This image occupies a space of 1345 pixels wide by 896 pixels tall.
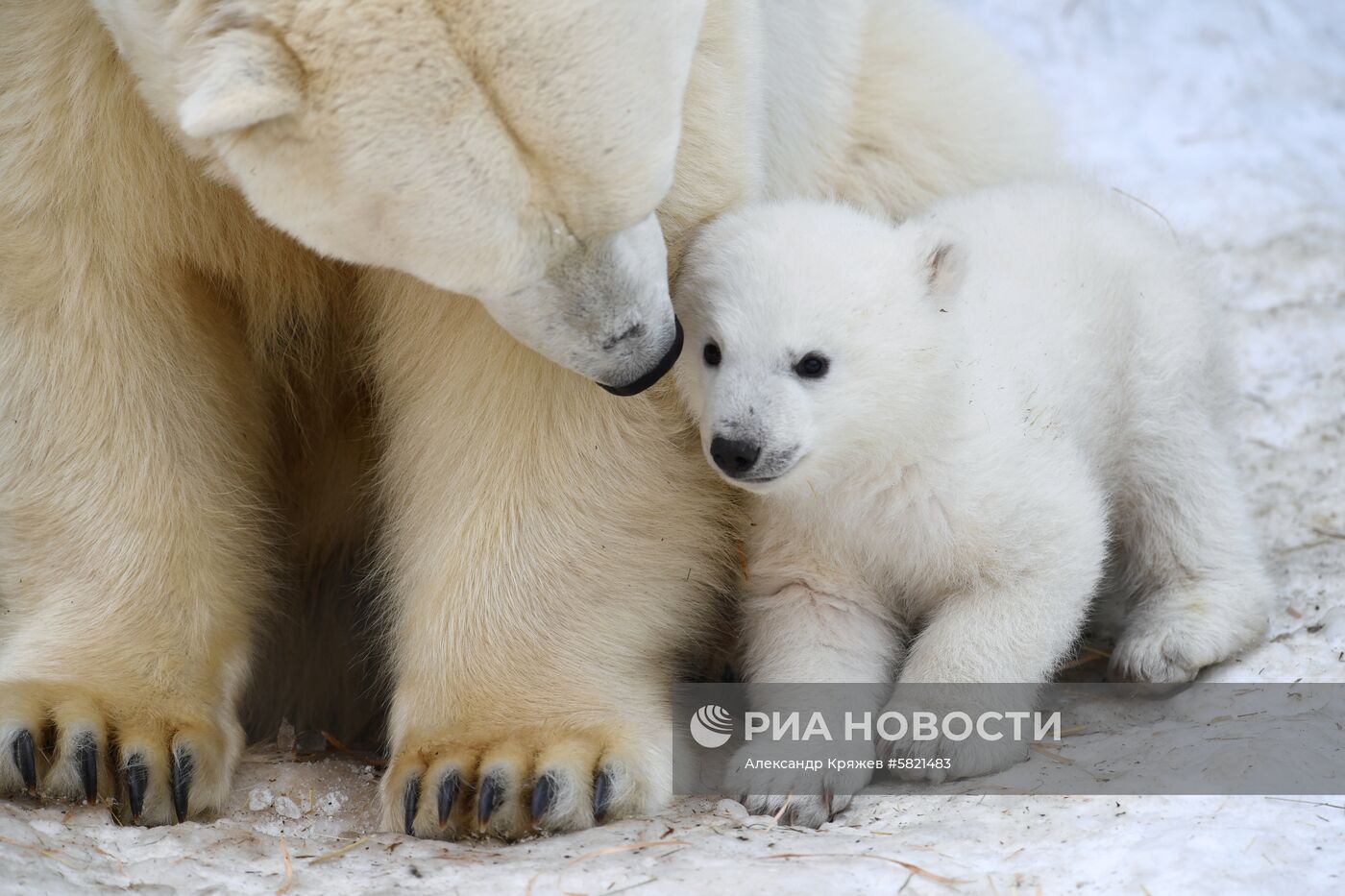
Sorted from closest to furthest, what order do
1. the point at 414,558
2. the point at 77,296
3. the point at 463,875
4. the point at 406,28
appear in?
the point at 406,28 < the point at 463,875 < the point at 77,296 < the point at 414,558

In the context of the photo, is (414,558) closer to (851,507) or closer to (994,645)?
(851,507)

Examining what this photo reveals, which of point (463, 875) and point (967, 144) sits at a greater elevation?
point (967, 144)

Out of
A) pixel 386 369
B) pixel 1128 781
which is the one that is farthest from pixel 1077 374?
pixel 386 369

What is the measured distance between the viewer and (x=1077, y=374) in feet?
9.37

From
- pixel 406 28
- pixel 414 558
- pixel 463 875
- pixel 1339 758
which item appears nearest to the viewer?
pixel 406 28

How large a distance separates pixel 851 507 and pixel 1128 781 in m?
0.66

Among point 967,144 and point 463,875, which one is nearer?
point 463,875

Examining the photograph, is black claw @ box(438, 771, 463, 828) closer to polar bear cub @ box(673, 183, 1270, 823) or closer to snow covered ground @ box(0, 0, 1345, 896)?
snow covered ground @ box(0, 0, 1345, 896)

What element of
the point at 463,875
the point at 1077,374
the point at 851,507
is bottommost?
the point at 463,875

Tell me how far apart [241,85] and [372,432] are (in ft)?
4.31

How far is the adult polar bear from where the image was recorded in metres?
2.29

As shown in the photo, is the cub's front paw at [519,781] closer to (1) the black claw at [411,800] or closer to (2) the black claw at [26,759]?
(1) the black claw at [411,800]
